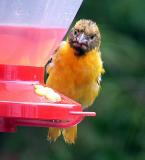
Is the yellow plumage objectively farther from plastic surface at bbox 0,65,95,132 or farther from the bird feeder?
plastic surface at bbox 0,65,95,132

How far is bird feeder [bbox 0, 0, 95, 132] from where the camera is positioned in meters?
3.37

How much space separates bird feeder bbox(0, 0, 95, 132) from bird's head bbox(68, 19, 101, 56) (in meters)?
1.23

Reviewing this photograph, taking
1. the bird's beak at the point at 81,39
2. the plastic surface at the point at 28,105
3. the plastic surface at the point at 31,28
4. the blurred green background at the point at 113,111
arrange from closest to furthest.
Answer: the plastic surface at the point at 28,105 < the plastic surface at the point at 31,28 < the bird's beak at the point at 81,39 < the blurred green background at the point at 113,111

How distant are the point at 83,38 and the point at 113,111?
1.53 m

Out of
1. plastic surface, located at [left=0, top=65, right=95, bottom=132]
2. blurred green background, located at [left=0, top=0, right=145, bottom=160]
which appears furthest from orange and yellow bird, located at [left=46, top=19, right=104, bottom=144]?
plastic surface, located at [left=0, top=65, right=95, bottom=132]

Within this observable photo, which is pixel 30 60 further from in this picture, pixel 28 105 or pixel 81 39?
pixel 81 39

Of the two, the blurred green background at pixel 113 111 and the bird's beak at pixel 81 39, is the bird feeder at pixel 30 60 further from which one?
the blurred green background at pixel 113 111

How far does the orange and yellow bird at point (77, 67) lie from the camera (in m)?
5.23

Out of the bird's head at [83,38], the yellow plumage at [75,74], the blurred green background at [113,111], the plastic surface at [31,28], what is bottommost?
→ the blurred green background at [113,111]

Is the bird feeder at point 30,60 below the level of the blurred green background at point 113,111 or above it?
above

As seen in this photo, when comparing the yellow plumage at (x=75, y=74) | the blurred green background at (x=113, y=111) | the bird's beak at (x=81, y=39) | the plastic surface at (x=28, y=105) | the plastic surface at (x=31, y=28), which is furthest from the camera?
the blurred green background at (x=113, y=111)

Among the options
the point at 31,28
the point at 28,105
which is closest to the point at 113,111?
the point at 31,28

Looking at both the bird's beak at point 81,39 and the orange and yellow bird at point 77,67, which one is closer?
the orange and yellow bird at point 77,67

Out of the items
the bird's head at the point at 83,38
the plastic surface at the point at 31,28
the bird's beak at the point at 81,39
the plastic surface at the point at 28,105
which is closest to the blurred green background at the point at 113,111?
the bird's head at the point at 83,38
